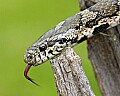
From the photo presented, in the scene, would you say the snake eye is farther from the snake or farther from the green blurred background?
the green blurred background

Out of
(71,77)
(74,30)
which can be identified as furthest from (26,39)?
(71,77)

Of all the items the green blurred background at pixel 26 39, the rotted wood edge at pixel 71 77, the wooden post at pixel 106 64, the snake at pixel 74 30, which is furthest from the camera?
the green blurred background at pixel 26 39

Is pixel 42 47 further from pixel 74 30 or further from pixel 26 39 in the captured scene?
pixel 26 39

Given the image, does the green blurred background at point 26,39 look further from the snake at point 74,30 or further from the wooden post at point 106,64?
the wooden post at point 106,64

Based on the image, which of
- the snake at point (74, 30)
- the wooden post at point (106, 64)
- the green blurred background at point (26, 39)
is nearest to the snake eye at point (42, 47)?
the snake at point (74, 30)

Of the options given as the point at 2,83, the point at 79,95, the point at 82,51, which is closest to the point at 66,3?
the point at 82,51
